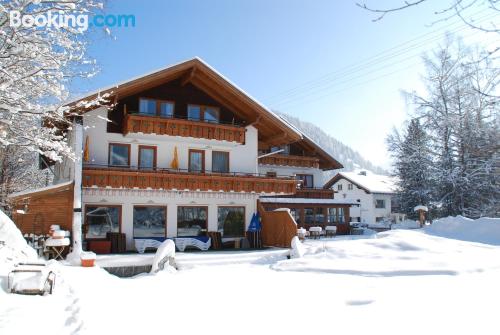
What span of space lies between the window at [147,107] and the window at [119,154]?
1909 mm

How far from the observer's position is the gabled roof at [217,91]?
62.0ft

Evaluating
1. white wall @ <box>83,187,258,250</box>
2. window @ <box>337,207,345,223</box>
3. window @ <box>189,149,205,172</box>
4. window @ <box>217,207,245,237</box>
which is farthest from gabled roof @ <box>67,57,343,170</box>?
window @ <box>337,207,345,223</box>

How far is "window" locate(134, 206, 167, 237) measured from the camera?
19.5m

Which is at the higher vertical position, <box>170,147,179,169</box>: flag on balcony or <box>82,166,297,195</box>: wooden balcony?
<box>170,147,179,169</box>: flag on balcony

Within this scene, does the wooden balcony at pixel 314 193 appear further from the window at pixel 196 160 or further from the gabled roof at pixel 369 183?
the gabled roof at pixel 369 183

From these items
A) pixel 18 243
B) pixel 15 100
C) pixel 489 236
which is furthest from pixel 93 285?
pixel 489 236

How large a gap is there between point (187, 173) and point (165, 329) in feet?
42.6

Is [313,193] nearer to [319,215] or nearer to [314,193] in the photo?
[314,193]

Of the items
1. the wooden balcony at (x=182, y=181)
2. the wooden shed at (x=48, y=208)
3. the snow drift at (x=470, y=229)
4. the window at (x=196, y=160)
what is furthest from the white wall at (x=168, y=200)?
the snow drift at (x=470, y=229)

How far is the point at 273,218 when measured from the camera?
2122 cm

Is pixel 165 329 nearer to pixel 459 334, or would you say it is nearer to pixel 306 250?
pixel 459 334

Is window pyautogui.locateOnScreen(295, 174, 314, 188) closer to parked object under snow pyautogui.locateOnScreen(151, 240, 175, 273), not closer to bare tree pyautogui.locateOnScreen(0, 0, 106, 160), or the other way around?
parked object under snow pyautogui.locateOnScreen(151, 240, 175, 273)

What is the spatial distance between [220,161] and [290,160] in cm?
1257

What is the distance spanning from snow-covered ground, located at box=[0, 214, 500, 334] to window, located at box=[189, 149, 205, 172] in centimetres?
731
